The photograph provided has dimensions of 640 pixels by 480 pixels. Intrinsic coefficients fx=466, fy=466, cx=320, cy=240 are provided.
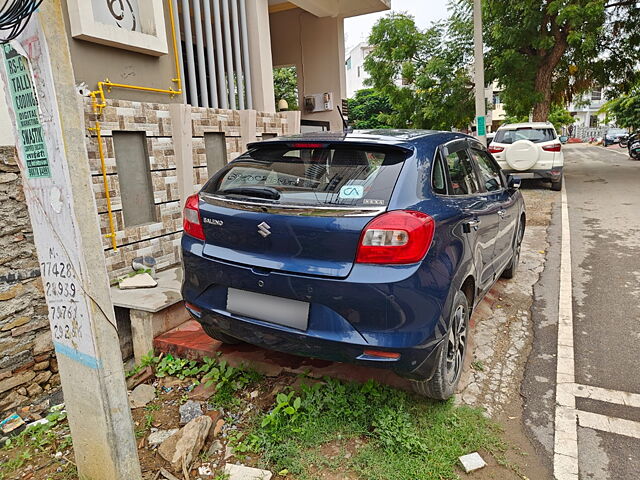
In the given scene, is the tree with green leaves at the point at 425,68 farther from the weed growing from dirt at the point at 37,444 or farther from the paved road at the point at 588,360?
the weed growing from dirt at the point at 37,444

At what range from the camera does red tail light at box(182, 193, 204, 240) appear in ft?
9.69

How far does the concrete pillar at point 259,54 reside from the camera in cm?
669

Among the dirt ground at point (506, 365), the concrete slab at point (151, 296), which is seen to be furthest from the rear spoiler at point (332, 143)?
the dirt ground at point (506, 365)

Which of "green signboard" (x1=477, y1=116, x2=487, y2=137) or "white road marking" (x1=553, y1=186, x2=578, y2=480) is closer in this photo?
"white road marking" (x1=553, y1=186, x2=578, y2=480)

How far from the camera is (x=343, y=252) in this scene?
95.6 inches

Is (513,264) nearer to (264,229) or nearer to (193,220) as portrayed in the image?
(264,229)

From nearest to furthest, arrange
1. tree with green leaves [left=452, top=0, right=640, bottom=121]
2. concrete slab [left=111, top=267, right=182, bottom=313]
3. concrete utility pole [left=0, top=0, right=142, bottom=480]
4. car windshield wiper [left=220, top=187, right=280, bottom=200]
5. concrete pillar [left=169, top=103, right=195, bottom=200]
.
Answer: concrete utility pole [left=0, top=0, right=142, bottom=480], car windshield wiper [left=220, top=187, right=280, bottom=200], concrete slab [left=111, top=267, right=182, bottom=313], concrete pillar [left=169, top=103, right=195, bottom=200], tree with green leaves [left=452, top=0, right=640, bottom=121]

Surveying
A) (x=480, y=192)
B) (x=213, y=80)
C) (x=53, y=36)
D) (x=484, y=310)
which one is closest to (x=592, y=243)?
(x=484, y=310)

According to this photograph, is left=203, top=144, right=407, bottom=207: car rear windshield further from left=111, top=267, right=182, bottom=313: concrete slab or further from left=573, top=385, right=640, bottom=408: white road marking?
left=573, top=385, right=640, bottom=408: white road marking

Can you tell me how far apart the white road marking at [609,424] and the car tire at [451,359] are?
766mm

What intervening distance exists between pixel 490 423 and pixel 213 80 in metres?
5.13

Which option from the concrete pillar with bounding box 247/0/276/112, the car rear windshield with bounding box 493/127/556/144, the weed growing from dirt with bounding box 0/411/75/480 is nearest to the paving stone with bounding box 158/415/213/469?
the weed growing from dirt with bounding box 0/411/75/480

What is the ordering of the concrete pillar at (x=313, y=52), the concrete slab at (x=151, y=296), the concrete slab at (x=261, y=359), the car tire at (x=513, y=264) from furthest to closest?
the concrete pillar at (x=313, y=52) < the car tire at (x=513, y=264) < the concrete slab at (x=151, y=296) < the concrete slab at (x=261, y=359)

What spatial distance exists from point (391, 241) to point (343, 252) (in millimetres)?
254
